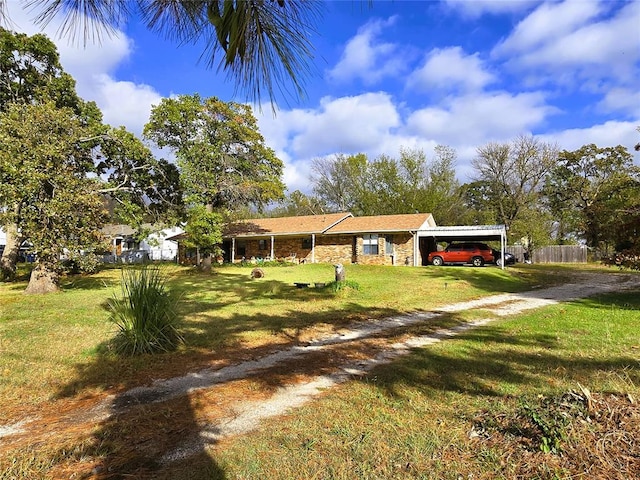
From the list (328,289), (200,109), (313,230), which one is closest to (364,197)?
(313,230)

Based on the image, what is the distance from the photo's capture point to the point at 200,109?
24.2 metres

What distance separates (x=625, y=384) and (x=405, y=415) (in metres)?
2.22

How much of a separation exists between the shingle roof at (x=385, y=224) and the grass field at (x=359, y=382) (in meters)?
14.9

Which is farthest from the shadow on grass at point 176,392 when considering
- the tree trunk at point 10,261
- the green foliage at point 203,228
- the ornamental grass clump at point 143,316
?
the tree trunk at point 10,261

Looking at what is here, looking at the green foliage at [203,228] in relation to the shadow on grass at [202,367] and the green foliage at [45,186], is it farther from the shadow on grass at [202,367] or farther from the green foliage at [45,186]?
the shadow on grass at [202,367]

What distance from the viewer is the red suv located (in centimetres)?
2505

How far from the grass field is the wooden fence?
2542cm

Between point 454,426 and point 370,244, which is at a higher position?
point 370,244

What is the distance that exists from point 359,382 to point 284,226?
2631cm

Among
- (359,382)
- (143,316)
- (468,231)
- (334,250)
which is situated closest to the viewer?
(359,382)

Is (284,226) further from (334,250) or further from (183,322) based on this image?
(183,322)

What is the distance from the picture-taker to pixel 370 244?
26438 mm

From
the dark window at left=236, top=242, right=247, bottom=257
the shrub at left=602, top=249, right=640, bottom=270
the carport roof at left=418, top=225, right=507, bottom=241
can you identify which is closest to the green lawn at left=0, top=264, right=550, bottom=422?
the shrub at left=602, top=249, right=640, bottom=270

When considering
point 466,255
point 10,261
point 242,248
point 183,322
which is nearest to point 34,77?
point 10,261
